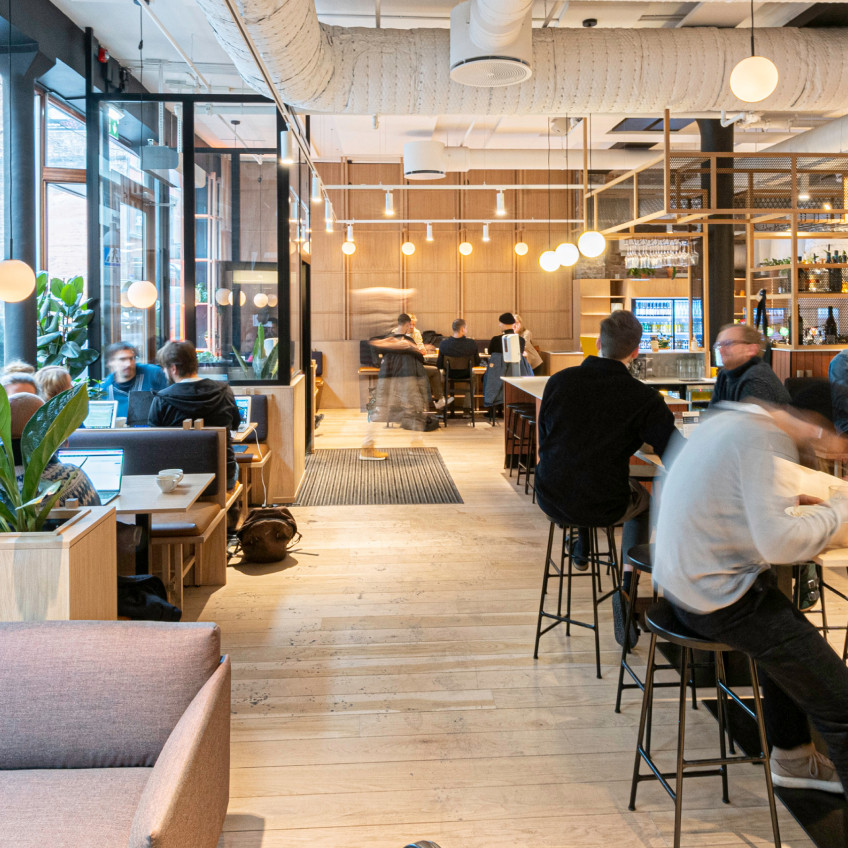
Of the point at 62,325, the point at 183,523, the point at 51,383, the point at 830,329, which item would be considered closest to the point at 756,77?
the point at 183,523

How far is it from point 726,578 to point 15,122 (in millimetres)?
5987

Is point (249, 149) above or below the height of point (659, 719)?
above

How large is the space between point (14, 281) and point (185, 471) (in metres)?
1.46

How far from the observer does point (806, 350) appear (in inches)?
298

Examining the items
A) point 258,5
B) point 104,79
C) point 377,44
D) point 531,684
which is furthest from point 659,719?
point 104,79

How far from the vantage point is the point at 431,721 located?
306cm

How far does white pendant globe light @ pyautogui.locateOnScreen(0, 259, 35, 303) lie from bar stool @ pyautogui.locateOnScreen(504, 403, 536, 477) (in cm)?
454

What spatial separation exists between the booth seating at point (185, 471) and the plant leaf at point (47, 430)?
189 centimetres

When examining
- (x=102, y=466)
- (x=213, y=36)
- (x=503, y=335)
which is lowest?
(x=102, y=466)

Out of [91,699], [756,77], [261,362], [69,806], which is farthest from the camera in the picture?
[261,362]

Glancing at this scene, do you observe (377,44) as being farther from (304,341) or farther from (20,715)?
(20,715)

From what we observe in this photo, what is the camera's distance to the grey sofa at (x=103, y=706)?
75.5 inches

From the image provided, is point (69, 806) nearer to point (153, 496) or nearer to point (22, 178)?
point (153, 496)

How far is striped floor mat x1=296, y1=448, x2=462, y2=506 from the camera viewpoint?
7004mm
